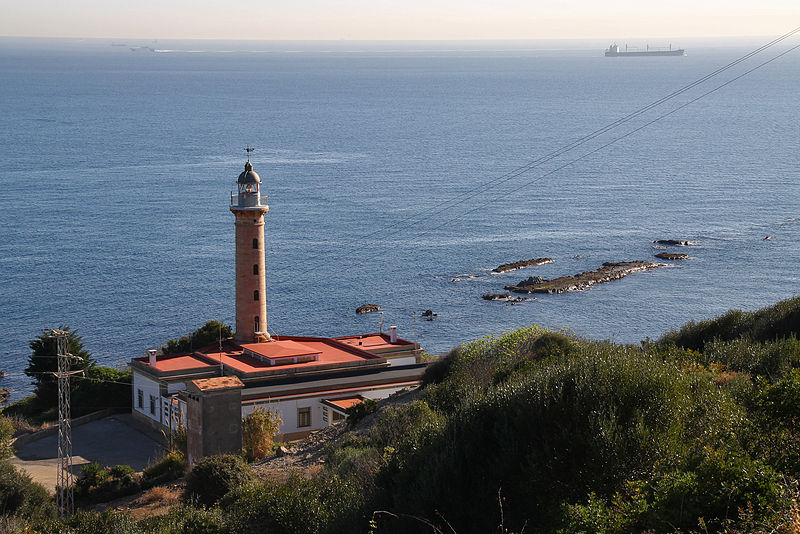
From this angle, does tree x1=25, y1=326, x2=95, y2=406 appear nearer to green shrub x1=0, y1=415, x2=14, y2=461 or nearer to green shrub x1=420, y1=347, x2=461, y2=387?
green shrub x1=0, y1=415, x2=14, y2=461

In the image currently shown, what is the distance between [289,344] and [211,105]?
17001cm

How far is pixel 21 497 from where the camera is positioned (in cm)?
2205

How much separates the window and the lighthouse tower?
5729 millimetres

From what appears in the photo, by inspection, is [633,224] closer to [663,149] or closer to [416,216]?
[416,216]

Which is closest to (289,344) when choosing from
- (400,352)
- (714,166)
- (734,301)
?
(400,352)

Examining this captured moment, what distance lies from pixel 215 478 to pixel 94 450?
45.5ft

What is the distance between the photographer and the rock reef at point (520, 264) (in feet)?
212

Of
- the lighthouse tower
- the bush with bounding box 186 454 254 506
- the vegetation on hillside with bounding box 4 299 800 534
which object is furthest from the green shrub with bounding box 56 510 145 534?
the lighthouse tower

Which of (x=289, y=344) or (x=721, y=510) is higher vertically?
(x=721, y=510)

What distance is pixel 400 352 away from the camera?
37.3m

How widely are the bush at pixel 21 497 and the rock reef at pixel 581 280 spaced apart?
40.3 metres

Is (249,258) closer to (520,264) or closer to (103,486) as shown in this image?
(103,486)

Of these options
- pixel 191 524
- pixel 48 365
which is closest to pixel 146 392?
pixel 48 365

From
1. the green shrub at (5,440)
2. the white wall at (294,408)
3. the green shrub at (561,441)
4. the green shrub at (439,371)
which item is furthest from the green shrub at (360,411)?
the green shrub at (561,441)
